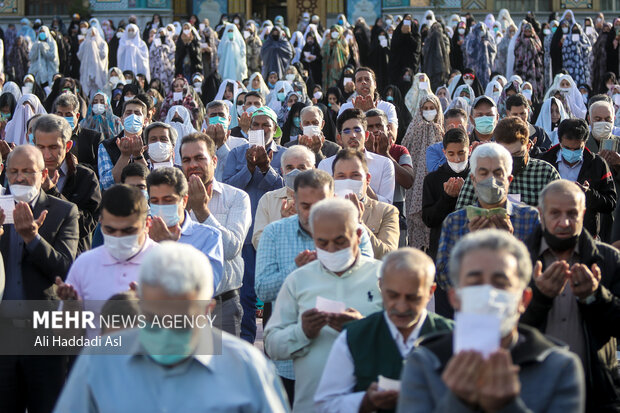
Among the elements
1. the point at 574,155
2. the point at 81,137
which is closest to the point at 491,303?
the point at 574,155

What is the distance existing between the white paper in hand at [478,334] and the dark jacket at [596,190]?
15.4 ft

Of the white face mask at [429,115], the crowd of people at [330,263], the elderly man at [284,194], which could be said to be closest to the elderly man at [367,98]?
the crowd of people at [330,263]

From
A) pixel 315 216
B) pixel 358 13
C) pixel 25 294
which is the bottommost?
pixel 25 294

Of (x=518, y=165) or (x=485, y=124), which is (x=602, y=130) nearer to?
(x=485, y=124)

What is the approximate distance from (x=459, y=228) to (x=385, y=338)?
65.8 inches

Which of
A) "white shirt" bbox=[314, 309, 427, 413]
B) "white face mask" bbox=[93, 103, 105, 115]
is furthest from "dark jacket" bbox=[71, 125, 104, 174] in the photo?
"white shirt" bbox=[314, 309, 427, 413]

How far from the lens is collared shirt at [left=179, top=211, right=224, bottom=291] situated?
17.8ft

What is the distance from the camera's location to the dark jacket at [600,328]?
175 inches

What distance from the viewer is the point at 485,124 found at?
28.6 ft

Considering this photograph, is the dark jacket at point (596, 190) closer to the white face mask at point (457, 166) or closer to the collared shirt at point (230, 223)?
the white face mask at point (457, 166)

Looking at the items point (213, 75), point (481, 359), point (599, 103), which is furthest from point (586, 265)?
point (213, 75)

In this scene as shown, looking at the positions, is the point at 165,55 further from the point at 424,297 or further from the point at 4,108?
the point at 424,297

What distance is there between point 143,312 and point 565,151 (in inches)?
205

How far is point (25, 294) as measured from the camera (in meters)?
5.39
